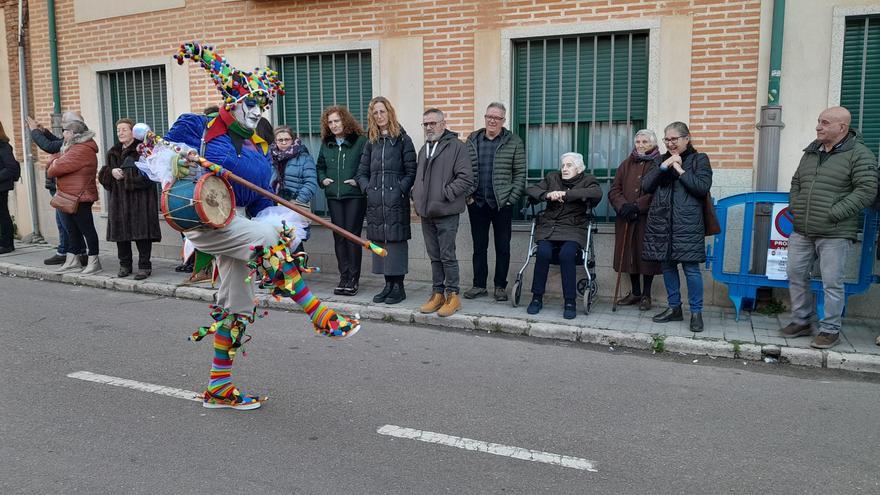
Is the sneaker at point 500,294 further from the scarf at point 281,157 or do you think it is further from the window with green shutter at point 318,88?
the window with green shutter at point 318,88

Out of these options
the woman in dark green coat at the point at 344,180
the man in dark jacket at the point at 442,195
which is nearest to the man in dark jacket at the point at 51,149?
the woman in dark green coat at the point at 344,180

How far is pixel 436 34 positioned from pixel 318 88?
190cm

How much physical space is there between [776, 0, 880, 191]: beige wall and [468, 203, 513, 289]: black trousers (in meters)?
2.85

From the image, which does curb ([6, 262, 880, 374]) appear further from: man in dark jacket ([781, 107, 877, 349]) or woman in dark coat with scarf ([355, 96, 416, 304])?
woman in dark coat with scarf ([355, 96, 416, 304])

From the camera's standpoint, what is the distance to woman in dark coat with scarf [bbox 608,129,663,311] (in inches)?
279

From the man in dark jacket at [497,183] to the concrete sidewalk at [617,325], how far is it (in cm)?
59

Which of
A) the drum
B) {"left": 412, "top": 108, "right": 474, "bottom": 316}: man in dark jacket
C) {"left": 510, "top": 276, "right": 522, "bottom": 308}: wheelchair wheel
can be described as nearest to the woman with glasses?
{"left": 412, "top": 108, "right": 474, "bottom": 316}: man in dark jacket

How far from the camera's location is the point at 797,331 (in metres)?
6.28

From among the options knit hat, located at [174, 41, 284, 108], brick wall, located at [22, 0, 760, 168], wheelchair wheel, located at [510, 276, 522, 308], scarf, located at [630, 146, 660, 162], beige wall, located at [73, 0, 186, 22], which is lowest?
wheelchair wheel, located at [510, 276, 522, 308]

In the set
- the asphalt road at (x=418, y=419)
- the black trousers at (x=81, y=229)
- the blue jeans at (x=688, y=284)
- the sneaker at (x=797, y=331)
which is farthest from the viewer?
the black trousers at (x=81, y=229)

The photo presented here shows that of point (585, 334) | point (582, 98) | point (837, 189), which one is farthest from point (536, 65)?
point (837, 189)

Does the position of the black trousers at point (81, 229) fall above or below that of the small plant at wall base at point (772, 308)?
above

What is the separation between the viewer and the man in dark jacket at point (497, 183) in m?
7.43

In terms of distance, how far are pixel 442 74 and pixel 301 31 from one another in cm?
213
